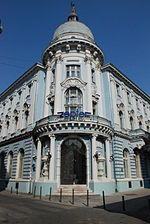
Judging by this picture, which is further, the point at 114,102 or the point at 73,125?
the point at 114,102

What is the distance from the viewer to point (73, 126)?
1770 cm

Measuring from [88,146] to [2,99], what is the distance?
936 inches

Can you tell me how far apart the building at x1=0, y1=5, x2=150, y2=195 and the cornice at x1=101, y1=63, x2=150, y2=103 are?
0.51 ft

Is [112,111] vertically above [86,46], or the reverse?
[86,46]

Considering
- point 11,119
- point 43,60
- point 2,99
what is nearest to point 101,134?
point 43,60

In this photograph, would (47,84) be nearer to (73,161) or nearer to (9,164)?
(73,161)

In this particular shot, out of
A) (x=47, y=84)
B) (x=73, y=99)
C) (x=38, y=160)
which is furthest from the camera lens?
(x=47, y=84)

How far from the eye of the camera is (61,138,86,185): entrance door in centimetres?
1789

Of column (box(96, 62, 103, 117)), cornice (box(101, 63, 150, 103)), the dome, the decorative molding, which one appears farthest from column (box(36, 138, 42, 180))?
the dome

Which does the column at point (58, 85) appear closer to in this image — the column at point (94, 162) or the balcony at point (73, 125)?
the balcony at point (73, 125)

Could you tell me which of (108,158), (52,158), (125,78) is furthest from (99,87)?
(52,158)

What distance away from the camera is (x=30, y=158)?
67.1ft

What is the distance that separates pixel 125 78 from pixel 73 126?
585 inches

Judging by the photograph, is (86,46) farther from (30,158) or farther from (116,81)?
(30,158)
